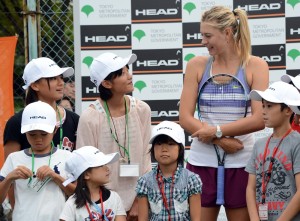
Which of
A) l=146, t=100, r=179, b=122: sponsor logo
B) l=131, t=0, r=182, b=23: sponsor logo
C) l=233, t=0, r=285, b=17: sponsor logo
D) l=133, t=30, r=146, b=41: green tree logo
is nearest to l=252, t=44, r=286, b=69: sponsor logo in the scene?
l=233, t=0, r=285, b=17: sponsor logo

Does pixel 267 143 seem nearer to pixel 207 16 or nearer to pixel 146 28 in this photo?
pixel 207 16

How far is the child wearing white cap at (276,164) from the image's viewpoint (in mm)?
4992

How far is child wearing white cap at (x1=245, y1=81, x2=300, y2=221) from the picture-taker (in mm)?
4992

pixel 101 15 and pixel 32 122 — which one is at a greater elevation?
pixel 101 15

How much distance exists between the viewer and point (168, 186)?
16.9ft

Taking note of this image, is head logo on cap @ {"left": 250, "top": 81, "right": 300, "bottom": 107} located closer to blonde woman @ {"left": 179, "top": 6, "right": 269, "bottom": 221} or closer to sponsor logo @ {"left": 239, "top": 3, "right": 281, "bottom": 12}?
blonde woman @ {"left": 179, "top": 6, "right": 269, "bottom": 221}

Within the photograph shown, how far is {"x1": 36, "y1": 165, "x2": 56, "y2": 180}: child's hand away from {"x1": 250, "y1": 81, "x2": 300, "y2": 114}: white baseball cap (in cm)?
135

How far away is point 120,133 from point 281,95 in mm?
1084

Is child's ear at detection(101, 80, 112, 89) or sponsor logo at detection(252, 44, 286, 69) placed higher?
sponsor logo at detection(252, 44, 286, 69)

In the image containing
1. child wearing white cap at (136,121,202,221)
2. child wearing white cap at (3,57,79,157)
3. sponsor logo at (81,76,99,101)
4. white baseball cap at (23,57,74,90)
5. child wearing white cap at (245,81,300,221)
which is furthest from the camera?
sponsor logo at (81,76,99,101)

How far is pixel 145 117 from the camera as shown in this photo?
556 cm

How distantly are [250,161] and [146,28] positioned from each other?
2.54 meters

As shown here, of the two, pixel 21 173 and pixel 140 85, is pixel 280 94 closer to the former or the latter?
pixel 21 173

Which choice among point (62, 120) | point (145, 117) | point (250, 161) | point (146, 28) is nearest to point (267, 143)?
point (250, 161)
